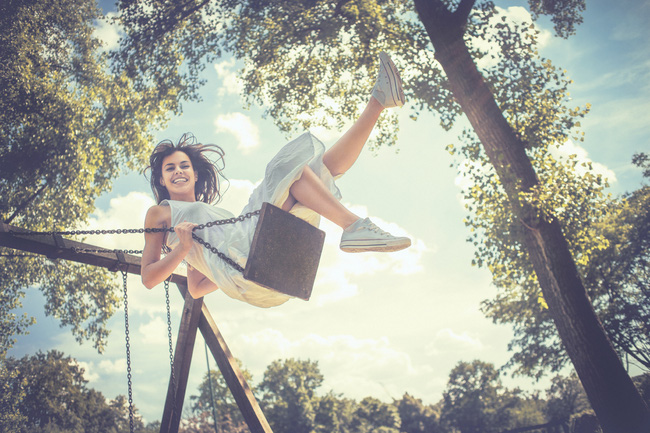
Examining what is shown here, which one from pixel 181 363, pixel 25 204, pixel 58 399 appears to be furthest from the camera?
pixel 58 399

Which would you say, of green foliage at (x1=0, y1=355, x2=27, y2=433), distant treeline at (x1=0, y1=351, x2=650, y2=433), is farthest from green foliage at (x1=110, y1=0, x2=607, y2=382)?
distant treeline at (x1=0, y1=351, x2=650, y2=433)

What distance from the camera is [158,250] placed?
280 cm

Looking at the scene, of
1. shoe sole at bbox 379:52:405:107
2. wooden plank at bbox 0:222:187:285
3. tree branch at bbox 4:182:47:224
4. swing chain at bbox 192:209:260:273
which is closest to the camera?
swing chain at bbox 192:209:260:273

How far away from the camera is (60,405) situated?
2689 cm

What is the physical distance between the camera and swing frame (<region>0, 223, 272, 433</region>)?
3.77 meters

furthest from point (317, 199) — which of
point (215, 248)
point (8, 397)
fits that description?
point (8, 397)

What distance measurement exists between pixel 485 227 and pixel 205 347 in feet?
14.6

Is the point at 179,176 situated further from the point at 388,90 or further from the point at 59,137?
the point at 59,137

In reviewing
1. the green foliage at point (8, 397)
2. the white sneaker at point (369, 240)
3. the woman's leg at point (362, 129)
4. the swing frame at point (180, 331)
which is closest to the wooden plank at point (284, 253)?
the white sneaker at point (369, 240)

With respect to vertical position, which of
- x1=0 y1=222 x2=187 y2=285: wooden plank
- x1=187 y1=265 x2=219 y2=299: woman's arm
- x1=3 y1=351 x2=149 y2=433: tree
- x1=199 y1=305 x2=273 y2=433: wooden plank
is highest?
x1=3 y1=351 x2=149 y2=433: tree

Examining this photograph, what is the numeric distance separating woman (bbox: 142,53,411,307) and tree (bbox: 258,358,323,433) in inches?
1409

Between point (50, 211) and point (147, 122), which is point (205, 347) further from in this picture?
point (147, 122)

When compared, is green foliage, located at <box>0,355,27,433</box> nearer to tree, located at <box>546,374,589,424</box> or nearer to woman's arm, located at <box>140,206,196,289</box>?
woman's arm, located at <box>140,206,196,289</box>

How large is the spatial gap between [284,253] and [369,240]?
494mm
